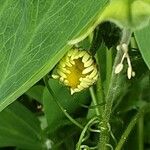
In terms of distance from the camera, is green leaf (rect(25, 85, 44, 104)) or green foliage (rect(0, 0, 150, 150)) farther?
green leaf (rect(25, 85, 44, 104))

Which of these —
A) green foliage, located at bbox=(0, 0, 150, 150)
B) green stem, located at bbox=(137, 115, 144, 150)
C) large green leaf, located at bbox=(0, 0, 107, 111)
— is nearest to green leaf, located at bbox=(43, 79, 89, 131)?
green foliage, located at bbox=(0, 0, 150, 150)

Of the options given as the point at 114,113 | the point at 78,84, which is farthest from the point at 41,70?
the point at 114,113

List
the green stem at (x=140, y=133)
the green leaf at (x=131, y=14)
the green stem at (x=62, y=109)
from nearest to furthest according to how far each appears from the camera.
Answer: the green leaf at (x=131, y=14) → the green stem at (x=62, y=109) → the green stem at (x=140, y=133)

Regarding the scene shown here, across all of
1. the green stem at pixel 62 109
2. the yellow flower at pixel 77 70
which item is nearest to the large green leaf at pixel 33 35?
the yellow flower at pixel 77 70

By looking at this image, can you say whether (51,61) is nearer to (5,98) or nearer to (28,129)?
(5,98)

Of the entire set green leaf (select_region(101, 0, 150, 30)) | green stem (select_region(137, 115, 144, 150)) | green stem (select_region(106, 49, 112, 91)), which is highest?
green stem (select_region(106, 49, 112, 91))

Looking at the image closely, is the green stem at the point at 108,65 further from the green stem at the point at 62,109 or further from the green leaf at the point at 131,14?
the green leaf at the point at 131,14

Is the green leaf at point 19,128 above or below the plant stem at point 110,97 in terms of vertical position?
above

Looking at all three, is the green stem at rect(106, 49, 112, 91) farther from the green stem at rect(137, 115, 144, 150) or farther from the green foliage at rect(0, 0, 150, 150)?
the green stem at rect(137, 115, 144, 150)
